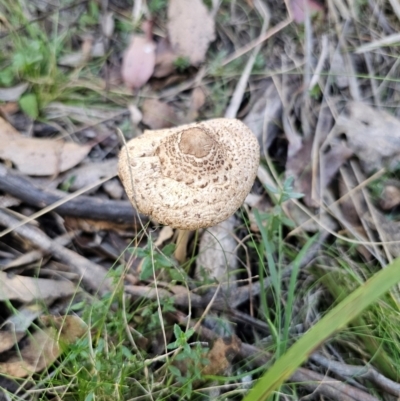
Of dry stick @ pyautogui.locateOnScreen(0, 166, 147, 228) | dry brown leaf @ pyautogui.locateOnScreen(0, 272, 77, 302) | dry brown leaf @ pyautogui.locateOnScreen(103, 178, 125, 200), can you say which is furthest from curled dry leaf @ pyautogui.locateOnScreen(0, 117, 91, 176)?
dry brown leaf @ pyautogui.locateOnScreen(0, 272, 77, 302)

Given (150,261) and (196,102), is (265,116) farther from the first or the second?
(150,261)

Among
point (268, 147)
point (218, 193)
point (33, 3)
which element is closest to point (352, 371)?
point (218, 193)

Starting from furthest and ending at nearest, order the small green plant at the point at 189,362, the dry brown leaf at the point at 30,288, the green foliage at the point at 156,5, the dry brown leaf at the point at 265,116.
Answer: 1. the green foliage at the point at 156,5
2. the dry brown leaf at the point at 265,116
3. the dry brown leaf at the point at 30,288
4. the small green plant at the point at 189,362

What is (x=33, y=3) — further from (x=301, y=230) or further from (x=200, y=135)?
(x=301, y=230)

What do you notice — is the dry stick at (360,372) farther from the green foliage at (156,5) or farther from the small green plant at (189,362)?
the green foliage at (156,5)

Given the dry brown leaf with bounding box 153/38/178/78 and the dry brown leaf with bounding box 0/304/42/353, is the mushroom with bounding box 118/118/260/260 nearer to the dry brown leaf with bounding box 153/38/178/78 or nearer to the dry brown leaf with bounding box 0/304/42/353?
the dry brown leaf with bounding box 0/304/42/353

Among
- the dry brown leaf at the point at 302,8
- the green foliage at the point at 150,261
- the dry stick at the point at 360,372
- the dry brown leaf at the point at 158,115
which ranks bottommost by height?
the dry stick at the point at 360,372

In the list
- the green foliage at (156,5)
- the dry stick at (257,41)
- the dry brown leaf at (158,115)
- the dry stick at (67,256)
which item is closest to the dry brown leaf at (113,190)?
the dry stick at (67,256)
